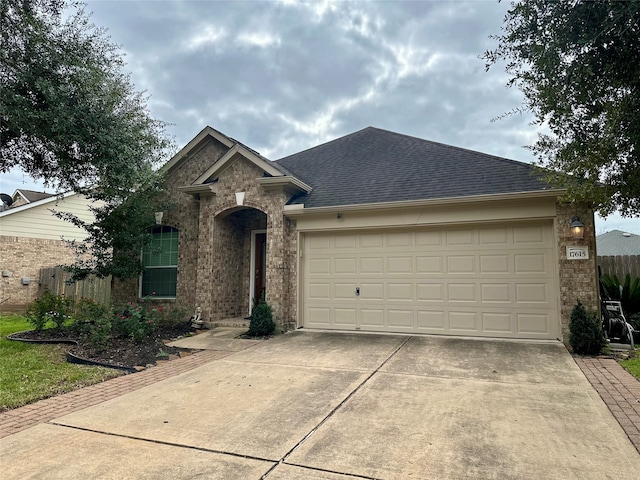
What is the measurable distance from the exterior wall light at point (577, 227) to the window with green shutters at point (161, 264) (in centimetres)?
979

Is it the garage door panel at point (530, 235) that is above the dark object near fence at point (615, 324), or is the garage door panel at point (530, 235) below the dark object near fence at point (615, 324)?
above

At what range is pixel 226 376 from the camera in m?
5.66

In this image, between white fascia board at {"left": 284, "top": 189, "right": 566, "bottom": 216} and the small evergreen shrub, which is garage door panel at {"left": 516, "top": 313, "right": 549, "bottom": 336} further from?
the small evergreen shrub

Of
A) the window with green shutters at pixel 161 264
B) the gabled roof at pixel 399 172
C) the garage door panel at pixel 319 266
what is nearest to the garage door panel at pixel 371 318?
the garage door panel at pixel 319 266

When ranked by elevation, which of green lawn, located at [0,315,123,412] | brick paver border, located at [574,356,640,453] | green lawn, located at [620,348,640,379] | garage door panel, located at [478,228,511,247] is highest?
garage door panel, located at [478,228,511,247]

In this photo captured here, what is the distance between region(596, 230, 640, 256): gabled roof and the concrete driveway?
15.9m

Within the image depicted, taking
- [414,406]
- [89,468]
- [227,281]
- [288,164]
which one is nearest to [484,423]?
[414,406]

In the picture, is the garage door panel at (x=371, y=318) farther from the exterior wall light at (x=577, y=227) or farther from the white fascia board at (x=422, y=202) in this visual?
the exterior wall light at (x=577, y=227)

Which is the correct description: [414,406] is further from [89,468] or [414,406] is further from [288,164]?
[288,164]

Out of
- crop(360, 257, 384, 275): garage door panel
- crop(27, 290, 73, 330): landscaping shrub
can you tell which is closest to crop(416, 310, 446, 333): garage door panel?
crop(360, 257, 384, 275): garage door panel

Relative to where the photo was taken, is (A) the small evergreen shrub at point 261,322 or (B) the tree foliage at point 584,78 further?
(A) the small evergreen shrub at point 261,322

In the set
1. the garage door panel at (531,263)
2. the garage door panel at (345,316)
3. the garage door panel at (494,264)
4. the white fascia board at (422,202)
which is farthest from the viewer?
the garage door panel at (345,316)

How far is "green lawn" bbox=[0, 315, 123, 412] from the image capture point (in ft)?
15.9

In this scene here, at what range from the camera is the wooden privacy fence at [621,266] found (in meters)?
9.22
